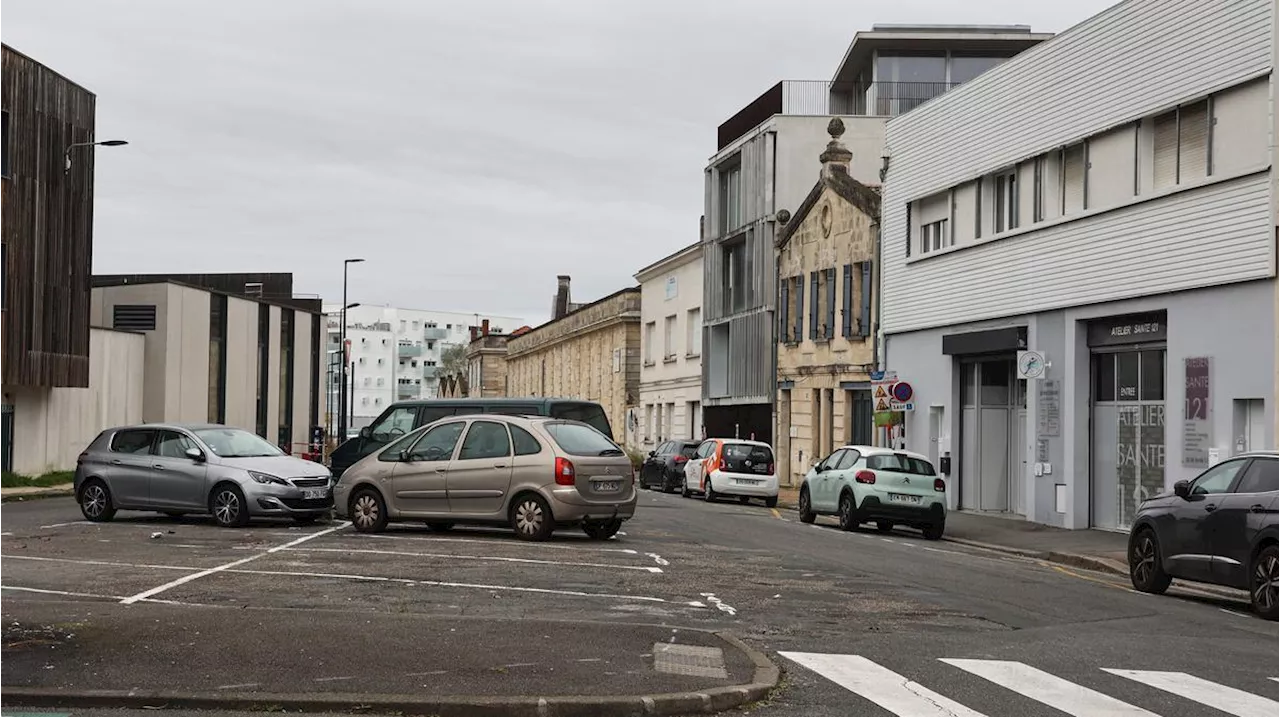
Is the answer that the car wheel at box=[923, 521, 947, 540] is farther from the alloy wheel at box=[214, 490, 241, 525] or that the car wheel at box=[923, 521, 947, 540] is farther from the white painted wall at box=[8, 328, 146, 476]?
the white painted wall at box=[8, 328, 146, 476]

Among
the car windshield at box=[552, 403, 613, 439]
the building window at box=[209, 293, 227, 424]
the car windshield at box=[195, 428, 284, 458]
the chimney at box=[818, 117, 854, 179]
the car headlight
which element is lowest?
the car headlight

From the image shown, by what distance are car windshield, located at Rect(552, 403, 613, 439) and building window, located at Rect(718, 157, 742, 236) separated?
1101 inches

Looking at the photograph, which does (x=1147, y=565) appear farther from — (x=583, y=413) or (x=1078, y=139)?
(x=1078, y=139)

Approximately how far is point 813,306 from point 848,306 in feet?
11.4

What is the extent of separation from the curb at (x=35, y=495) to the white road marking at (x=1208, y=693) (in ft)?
91.7

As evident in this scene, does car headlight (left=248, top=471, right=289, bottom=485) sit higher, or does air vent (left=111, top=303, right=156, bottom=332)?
air vent (left=111, top=303, right=156, bottom=332)

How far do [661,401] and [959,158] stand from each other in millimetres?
33065

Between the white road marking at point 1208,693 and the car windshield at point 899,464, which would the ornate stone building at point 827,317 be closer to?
the car windshield at point 899,464

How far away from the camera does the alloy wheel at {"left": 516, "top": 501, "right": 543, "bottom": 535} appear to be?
1992cm

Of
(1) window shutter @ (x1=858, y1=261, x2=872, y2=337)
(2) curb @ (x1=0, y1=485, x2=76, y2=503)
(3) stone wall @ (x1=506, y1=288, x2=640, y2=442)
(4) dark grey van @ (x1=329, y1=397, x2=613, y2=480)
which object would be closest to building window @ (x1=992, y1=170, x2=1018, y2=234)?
(1) window shutter @ (x1=858, y1=261, x2=872, y2=337)

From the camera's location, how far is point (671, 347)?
64125 mm

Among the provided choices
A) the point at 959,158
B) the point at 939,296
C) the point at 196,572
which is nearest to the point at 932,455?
the point at 939,296

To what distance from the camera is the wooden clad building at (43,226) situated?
38250 millimetres

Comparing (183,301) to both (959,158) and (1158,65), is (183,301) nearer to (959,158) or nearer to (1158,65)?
(959,158)
